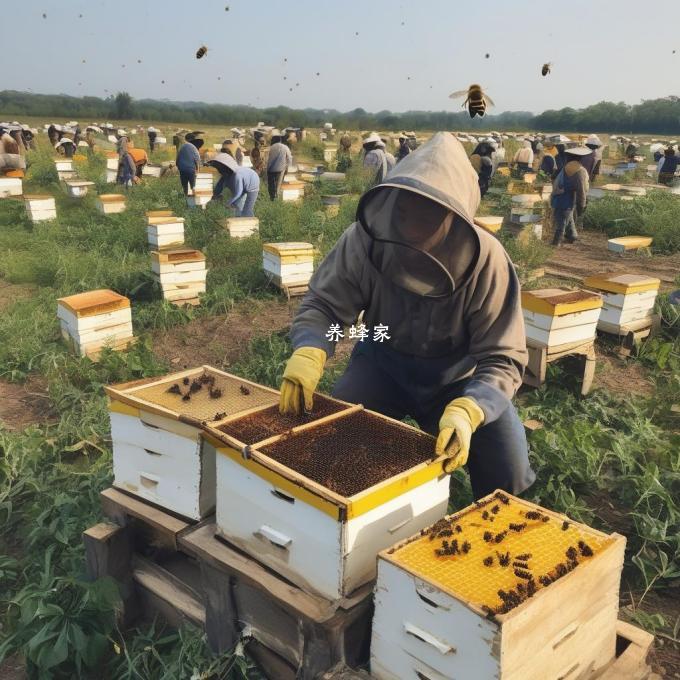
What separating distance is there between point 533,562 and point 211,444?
1124 mm

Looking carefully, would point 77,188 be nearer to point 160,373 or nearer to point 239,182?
point 239,182

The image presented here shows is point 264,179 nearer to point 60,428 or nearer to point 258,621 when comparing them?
point 60,428

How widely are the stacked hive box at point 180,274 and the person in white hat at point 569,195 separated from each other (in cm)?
640

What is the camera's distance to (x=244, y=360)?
5676mm

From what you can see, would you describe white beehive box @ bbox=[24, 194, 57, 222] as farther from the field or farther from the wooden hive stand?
the wooden hive stand

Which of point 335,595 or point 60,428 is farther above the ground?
point 335,595

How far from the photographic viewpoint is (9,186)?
A: 44.2 ft

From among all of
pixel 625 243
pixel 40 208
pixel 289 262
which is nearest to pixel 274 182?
pixel 40 208

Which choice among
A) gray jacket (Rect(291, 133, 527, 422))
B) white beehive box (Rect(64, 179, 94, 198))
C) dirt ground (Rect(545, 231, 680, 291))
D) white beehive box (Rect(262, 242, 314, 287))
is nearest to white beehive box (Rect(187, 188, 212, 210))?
white beehive box (Rect(64, 179, 94, 198))

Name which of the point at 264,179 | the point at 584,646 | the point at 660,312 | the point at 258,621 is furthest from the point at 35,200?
the point at 584,646

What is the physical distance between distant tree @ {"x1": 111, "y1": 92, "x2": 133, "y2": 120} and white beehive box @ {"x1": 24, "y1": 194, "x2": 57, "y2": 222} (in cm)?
7064

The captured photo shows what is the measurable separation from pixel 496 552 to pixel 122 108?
3306 inches

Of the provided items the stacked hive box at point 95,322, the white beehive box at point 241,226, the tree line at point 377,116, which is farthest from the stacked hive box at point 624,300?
the tree line at point 377,116

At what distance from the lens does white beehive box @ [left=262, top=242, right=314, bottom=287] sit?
23.4 feet
